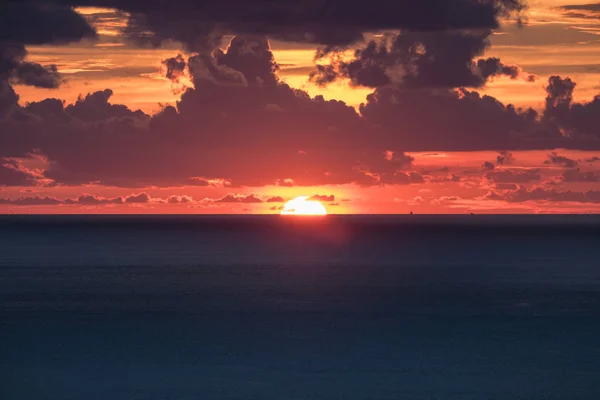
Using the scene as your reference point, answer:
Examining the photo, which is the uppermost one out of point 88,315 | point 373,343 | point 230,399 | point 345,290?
point 345,290

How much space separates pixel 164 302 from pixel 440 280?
34218 mm

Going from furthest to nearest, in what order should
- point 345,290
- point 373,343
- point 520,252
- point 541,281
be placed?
point 520,252, point 541,281, point 345,290, point 373,343

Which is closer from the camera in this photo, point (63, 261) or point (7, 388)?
point (7, 388)

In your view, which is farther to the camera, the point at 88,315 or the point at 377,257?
the point at 377,257

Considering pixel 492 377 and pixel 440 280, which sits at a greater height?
pixel 440 280

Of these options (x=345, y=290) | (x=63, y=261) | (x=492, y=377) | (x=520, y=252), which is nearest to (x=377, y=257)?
(x=520, y=252)

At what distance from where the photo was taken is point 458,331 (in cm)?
5772

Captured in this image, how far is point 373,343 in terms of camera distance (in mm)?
52750

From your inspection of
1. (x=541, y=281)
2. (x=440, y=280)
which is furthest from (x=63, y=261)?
(x=541, y=281)

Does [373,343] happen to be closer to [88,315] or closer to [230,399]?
[230,399]

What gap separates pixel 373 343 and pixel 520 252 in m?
116

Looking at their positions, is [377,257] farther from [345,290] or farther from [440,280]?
[345,290]

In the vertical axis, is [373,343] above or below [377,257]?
below

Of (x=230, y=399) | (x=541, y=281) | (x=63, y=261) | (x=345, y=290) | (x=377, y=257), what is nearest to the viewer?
(x=230, y=399)
